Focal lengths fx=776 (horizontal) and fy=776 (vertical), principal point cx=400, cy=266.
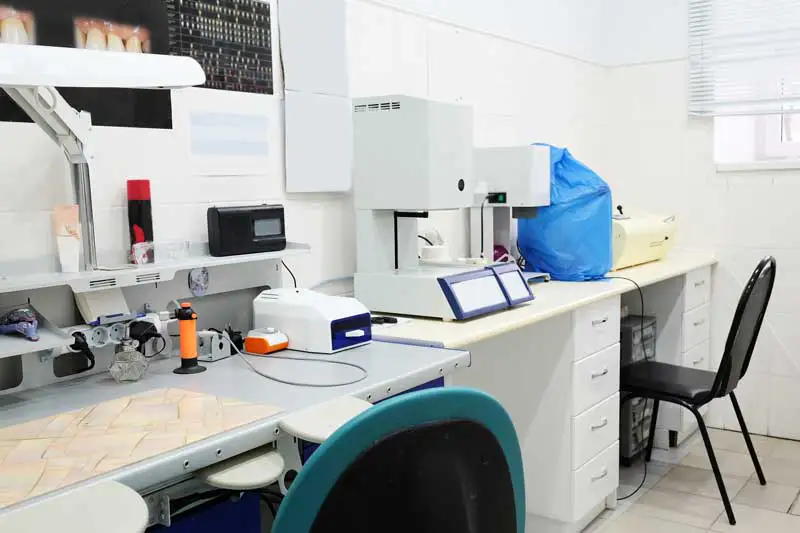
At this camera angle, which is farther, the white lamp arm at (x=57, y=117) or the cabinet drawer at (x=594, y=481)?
the cabinet drawer at (x=594, y=481)

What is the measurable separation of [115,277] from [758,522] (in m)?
2.50

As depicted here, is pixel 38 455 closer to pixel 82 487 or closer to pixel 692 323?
pixel 82 487

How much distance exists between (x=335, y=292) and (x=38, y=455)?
145 cm

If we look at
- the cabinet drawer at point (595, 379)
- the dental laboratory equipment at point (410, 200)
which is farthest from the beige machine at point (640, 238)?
the dental laboratory equipment at point (410, 200)

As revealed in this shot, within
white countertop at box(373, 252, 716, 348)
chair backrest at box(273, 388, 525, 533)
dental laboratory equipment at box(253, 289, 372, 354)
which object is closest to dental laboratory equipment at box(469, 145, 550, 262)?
white countertop at box(373, 252, 716, 348)

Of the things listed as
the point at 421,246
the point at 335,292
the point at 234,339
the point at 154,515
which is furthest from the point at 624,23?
the point at 154,515

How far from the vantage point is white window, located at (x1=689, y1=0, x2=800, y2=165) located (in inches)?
149

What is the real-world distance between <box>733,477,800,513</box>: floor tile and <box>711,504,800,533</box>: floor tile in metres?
0.05

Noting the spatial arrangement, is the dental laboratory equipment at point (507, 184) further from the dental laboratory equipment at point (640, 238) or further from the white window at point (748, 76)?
the white window at point (748, 76)

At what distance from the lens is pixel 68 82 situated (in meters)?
1.44

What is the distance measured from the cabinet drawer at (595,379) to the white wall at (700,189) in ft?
4.45

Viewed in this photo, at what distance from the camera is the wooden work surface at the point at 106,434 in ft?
3.93

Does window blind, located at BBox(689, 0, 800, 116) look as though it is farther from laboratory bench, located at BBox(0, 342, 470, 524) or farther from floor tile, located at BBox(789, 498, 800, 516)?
laboratory bench, located at BBox(0, 342, 470, 524)

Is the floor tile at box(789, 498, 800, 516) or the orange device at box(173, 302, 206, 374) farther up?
the orange device at box(173, 302, 206, 374)
